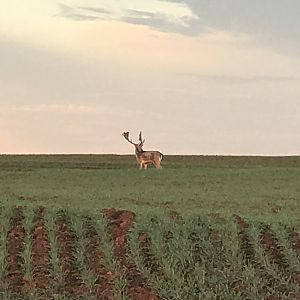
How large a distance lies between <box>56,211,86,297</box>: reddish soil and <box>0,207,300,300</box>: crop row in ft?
0.05

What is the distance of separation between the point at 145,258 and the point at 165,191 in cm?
1028

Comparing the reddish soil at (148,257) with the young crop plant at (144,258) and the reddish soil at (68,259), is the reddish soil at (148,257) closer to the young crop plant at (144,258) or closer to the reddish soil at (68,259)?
the young crop plant at (144,258)

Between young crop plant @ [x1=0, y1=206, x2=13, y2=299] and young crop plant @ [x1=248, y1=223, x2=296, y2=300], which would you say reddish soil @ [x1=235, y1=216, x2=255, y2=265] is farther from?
young crop plant @ [x1=0, y1=206, x2=13, y2=299]

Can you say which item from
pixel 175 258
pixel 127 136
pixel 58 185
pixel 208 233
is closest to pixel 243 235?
pixel 208 233

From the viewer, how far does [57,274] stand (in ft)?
40.3

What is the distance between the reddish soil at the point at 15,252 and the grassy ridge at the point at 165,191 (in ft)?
3.93

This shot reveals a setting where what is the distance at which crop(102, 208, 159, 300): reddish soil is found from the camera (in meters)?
11.6

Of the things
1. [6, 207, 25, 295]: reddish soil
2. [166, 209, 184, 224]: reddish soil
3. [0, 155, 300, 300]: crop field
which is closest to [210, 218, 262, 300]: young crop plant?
[0, 155, 300, 300]: crop field

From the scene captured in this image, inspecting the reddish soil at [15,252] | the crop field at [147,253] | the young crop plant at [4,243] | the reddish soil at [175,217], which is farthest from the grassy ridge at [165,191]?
the reddish soil at [15,252]

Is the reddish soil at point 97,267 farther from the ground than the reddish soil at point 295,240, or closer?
closer

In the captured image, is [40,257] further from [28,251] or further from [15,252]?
[15,252]

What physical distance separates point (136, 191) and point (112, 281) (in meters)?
10.8

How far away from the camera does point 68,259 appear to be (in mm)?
12883

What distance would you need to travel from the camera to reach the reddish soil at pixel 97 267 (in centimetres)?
1166
